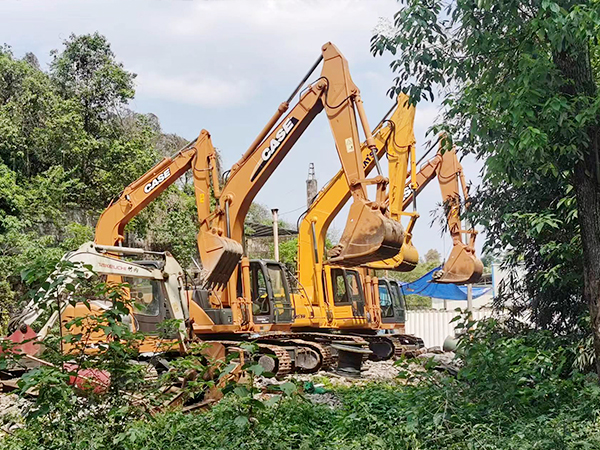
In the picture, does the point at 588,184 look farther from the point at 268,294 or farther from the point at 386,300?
the point at 386,300

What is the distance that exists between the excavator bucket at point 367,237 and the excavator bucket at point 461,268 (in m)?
6.69

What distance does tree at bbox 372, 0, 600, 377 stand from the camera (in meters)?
5.44

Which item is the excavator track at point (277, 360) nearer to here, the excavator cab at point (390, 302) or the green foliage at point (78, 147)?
the excavator cab at point (390, 302)

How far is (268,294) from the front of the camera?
553 inches

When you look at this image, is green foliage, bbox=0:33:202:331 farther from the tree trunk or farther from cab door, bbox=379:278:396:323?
the tree trunk

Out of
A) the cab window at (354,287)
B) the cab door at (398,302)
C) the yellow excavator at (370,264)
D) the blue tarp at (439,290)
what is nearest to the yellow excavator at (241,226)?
the yellow excavator at (370,264)

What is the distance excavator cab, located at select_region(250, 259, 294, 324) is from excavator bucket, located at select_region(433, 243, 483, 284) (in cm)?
462

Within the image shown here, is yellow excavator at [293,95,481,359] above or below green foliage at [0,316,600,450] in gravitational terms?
above

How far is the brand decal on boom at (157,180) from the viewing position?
14.2 metres

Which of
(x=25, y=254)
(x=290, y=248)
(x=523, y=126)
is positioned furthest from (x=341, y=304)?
(x=290, y=248)

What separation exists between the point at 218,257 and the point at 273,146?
2.46m

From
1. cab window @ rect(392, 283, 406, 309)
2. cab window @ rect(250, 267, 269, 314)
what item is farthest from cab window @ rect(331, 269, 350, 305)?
Result: cab window @ rect(392, 283, 406, 309)

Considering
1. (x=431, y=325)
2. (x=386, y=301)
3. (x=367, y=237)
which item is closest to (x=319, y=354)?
(x=367, y=237)

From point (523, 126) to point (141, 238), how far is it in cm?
2025
